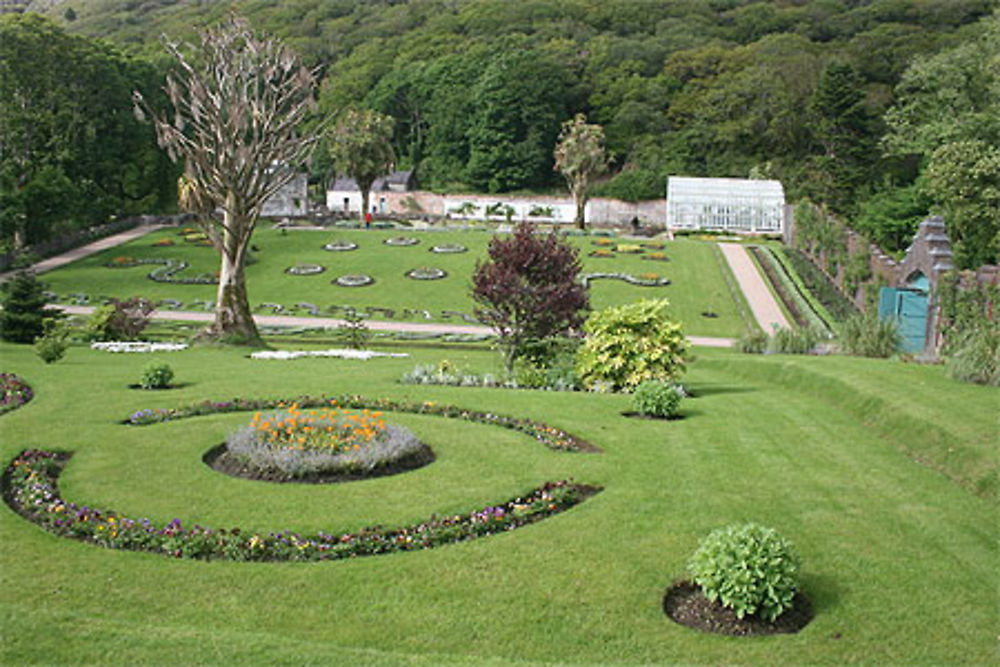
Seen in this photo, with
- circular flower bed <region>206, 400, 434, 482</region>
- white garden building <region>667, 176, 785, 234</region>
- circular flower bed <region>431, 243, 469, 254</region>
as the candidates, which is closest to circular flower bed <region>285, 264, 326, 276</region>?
circular flower bed <region>431, 243, 469, 254</region>

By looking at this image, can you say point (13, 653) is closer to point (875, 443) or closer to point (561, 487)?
point (561, 487)

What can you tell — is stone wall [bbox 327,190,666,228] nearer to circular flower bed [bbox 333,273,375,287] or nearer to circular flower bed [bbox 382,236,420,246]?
circular flower bed [bbox 382,236,420,246]

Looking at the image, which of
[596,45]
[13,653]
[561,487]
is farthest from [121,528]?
[596,45]

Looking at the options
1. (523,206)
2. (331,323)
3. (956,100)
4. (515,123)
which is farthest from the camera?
(515,123)

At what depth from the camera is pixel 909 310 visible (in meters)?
32.2

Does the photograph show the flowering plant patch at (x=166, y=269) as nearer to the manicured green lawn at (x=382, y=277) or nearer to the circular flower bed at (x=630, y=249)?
the manicured green lawn at (x=382, y=277)

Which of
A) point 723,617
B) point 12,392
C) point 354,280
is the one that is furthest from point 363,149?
point 723,617

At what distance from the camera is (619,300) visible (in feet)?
132

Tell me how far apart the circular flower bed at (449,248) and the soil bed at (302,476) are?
121 feet

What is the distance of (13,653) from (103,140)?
186 feet

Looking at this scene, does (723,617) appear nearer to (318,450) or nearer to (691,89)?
(318,450)

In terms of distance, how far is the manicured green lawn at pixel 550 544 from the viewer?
22.4ft

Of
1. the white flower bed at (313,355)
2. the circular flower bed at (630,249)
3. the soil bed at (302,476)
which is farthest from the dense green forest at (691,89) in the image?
the soil bed at (302,476)

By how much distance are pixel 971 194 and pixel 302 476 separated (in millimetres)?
36509
